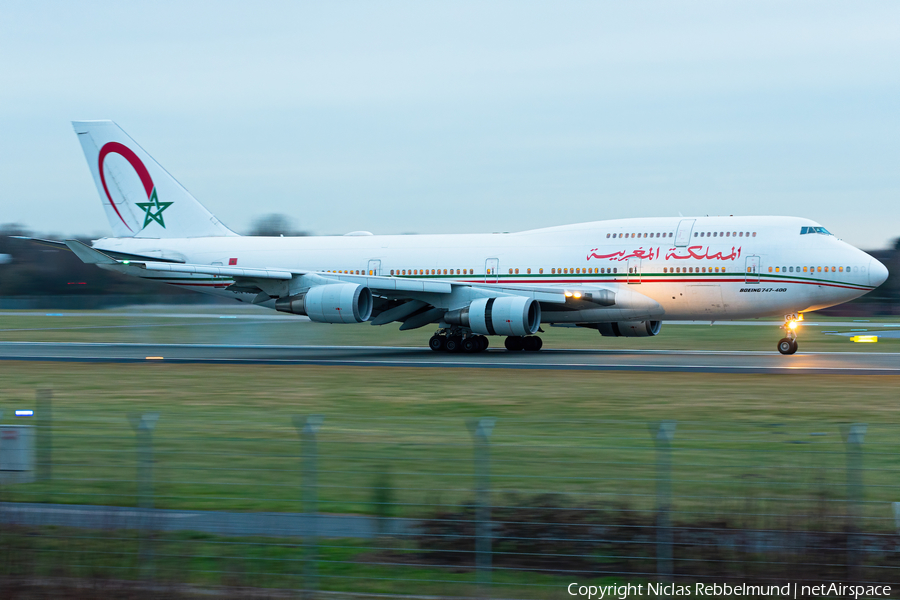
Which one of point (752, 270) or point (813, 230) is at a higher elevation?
point (813, 230)

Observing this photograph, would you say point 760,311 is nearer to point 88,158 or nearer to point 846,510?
point 846,510

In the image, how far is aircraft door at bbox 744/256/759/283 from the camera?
29.9 metres

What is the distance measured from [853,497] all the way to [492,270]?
27.1m

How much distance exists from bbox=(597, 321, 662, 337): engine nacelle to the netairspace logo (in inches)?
1075

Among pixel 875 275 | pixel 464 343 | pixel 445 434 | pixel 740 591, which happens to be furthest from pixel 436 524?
pixel 875 275

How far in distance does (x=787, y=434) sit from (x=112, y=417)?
36.4 ft

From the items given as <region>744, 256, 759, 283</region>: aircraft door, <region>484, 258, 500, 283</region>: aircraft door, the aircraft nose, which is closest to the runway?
the aircraft nose

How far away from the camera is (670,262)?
30.7 meters

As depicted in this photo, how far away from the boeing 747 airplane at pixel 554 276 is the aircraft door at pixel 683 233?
34 mm

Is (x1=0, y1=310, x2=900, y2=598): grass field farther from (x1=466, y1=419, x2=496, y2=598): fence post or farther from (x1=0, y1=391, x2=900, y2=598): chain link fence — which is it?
(x1=466, y1=419, x2=496, y2=598): fence post

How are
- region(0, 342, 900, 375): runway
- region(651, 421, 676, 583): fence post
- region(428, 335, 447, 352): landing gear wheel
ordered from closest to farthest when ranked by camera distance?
1. region(651, 421, 676, 583): fence post
2. region(0, 342, 900, 375): runway
3. region(428, 335, 447, 352): landing gear wheel

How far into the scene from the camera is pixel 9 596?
21.3 ft

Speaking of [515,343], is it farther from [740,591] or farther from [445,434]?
[740,591]

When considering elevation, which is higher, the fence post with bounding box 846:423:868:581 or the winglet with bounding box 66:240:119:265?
the winglet with bounding box 66:240:119:265
